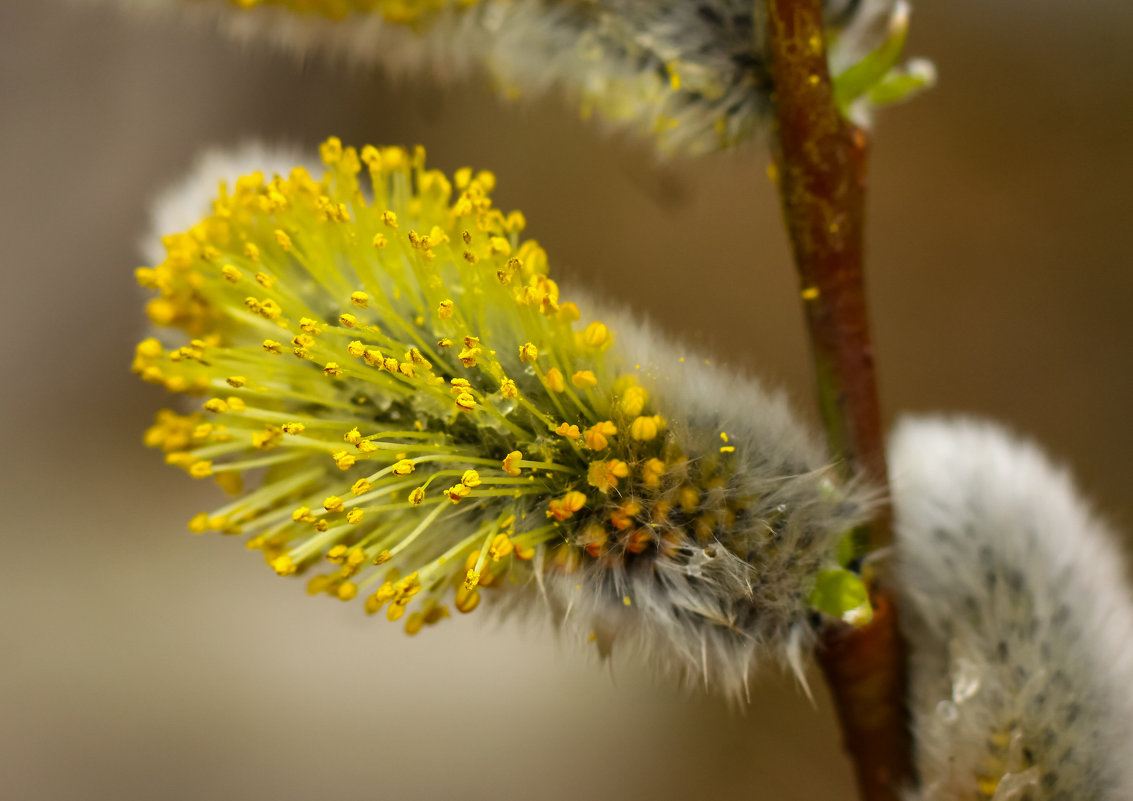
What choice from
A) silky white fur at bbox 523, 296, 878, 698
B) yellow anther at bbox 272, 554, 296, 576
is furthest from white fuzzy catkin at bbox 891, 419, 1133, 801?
yellow anther at bbox 272, 554, 296, 576

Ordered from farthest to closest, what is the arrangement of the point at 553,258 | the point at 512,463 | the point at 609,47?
the point at 553,258 → the point at 609,47 → the point at 512,463

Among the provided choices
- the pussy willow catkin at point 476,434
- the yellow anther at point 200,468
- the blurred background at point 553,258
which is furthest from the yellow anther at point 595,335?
the blurred background at point 553,258

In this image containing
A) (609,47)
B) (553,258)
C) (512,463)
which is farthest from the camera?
(553,258)

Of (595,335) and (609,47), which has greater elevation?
(609,47)

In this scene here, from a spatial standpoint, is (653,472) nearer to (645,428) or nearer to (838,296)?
(645,428)

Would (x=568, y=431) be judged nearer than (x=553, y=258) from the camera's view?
Yes

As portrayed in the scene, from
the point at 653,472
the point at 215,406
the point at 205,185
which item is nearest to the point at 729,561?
the point at 653,472

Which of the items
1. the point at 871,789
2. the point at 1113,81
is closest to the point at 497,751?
the point at 871,789
